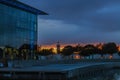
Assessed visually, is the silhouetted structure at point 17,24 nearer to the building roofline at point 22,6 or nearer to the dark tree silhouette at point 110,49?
the building roofline at point 22,6

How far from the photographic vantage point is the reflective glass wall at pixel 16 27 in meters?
56.5

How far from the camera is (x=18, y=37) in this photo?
Result: 61.1m

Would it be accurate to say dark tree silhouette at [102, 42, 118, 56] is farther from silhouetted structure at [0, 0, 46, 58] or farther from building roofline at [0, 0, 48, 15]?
silhouetted structure at [0, 0, 46, 58]

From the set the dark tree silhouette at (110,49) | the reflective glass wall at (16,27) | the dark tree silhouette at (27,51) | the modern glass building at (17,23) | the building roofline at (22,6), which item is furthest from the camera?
the dark tree silhouette at (110,49)

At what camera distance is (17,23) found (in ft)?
199

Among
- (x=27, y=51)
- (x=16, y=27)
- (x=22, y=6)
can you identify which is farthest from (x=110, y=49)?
(x=16, y=27)

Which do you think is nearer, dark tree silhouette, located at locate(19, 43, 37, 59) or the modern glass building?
the modern glass building

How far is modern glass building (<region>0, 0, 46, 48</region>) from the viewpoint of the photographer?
56606 millimetres

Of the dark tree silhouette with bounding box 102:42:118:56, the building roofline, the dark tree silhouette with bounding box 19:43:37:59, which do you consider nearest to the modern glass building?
the building roofline

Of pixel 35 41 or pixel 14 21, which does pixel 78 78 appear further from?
pixel 35 41

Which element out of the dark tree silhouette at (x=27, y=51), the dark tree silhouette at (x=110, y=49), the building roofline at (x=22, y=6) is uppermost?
the building roofline at (x=22, y=6)

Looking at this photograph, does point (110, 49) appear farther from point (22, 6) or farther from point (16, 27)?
point (16, 27)

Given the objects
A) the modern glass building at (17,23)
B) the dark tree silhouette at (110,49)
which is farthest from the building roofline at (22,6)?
the dark tree silhouette at (110,49)

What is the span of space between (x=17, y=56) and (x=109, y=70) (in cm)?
2018
